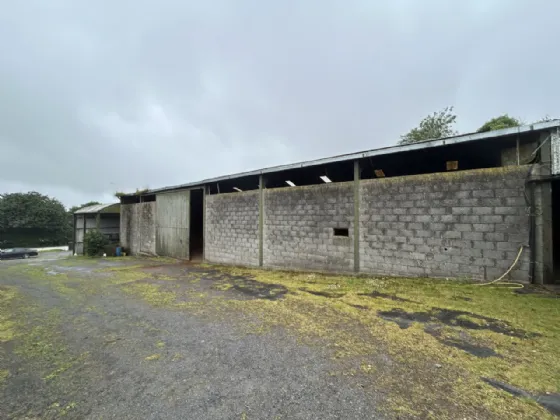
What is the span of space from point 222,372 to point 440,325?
2948 mm

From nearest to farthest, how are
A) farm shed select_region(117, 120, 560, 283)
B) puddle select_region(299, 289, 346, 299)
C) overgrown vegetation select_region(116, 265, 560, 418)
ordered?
overgrown vegetation select_region(116, 265, 560, 418) < farm shed select_region(117, 120, 560, 283) < puddle select_region(299, 289, 346, 299)

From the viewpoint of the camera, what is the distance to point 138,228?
46.3 feet

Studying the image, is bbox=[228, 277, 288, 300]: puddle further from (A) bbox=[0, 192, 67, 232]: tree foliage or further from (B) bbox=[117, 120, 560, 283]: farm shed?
(A) bbox=[0, 192, 67, 232]: tree foliage

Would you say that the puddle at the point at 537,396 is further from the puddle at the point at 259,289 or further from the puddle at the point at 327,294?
the puddle at the point at 259,289

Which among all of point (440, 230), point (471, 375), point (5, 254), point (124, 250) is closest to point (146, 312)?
point (471, 375)

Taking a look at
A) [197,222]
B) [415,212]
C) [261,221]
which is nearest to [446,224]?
[415,212]

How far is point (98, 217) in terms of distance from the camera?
15.2 meters

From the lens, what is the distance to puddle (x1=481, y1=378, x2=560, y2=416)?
1862 mm

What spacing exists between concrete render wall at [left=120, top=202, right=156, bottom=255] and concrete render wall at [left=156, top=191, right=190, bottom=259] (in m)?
0.61

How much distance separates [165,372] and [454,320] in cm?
381

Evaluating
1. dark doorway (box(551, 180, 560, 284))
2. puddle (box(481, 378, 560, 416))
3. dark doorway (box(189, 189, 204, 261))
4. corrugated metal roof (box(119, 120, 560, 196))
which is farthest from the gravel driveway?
dark doorway (box(189, 189, 204, 261))

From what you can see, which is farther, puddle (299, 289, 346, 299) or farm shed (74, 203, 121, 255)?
farm shed (74, 203, 121, 255)

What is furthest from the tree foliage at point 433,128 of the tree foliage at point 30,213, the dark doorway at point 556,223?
the tree foliage at point 30,213

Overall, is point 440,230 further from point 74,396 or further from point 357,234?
point 74,396
